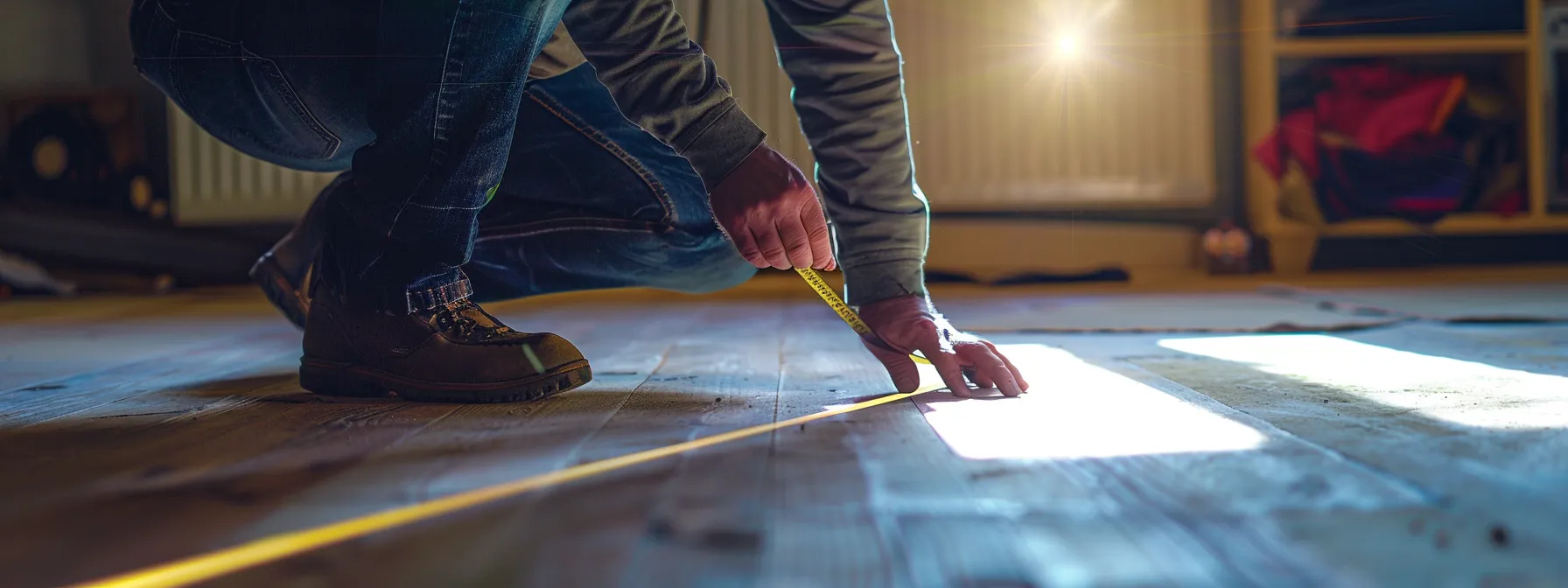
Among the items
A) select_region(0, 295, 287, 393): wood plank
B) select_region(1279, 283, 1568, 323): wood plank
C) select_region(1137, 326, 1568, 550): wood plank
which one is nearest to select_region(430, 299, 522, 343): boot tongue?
select_region(0, 295, 287, 393): wood plank

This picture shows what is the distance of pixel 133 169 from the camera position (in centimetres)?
290

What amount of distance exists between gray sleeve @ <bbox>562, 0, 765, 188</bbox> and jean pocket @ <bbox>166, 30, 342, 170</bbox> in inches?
11.8

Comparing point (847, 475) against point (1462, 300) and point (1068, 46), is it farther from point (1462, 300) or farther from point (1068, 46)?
point (1068, 46)

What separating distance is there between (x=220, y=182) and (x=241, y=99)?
2.16 meters

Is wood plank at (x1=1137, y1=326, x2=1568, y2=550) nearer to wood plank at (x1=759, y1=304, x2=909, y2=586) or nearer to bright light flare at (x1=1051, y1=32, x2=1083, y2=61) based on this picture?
wood plank at (x1=759, y1=304, x2=909, y2=586)

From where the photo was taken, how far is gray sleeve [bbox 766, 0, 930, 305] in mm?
955

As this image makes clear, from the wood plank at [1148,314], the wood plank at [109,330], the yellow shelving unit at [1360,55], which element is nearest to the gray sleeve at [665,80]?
the wood plank at [109,330]

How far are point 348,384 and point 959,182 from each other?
7.39ft

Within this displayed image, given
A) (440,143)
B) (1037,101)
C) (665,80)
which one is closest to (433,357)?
(440,143)

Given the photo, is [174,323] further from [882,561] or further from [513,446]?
[882,561]

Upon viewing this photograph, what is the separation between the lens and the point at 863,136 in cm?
95

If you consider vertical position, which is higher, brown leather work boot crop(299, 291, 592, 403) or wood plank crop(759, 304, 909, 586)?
brown leather work boot crop(299, 291, 592, 403)

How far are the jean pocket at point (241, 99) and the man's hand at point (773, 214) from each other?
17.9 inches

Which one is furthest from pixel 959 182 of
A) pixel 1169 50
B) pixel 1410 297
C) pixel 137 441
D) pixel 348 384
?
pixel 137 441
